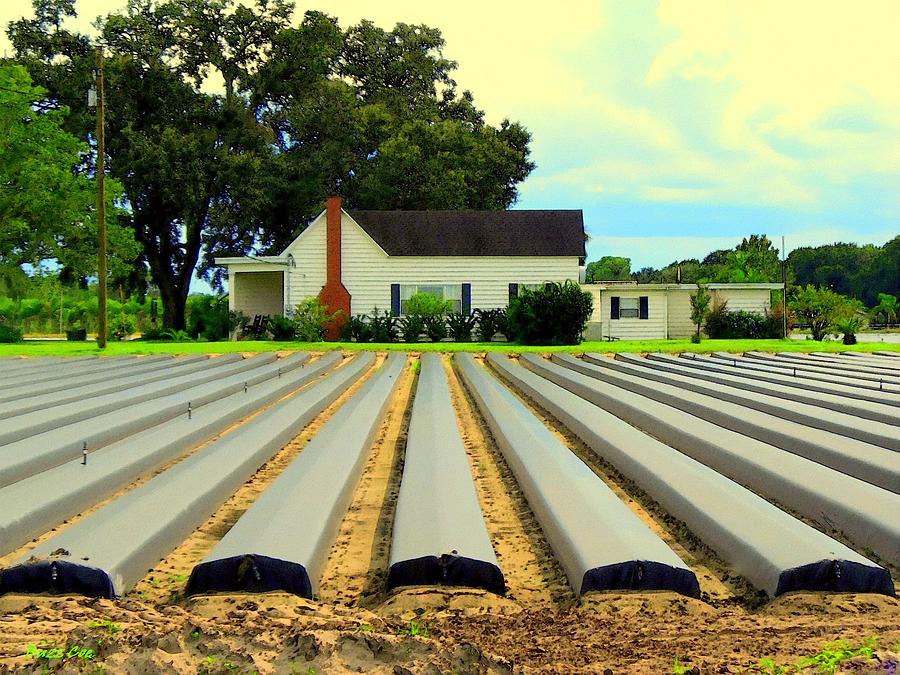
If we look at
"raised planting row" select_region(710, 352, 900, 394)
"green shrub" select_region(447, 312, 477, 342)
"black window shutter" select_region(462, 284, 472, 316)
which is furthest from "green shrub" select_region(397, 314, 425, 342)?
"raised planting row" select_region(710, 352, 900, 394)

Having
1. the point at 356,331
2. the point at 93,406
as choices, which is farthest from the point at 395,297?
the point at 93,406

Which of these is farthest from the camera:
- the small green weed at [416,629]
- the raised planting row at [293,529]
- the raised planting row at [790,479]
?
the raised planting row at [790,479]

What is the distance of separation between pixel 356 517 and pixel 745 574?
Result: 251 centimetres

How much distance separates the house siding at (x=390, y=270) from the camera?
91.0ft

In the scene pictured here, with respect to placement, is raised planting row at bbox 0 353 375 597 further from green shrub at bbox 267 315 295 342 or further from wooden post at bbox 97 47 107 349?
green shrub at bbox 267 315 295 342

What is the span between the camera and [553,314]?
23453 mm

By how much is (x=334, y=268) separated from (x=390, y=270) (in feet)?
6.07

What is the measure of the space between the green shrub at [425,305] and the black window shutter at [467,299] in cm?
120

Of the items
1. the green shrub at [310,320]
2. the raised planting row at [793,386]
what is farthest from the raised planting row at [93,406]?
the green shrub at [310,320]

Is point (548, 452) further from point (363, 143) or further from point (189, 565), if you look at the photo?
point (363, 143)

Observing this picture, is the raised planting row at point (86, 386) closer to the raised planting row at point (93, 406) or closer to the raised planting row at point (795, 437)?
the raised planting row at point (93, 406)

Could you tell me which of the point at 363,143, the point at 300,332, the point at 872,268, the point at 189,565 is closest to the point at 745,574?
A: the point at 189,565

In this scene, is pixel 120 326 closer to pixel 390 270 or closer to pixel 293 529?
pixel 390 270

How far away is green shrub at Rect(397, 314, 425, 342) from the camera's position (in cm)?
2594
